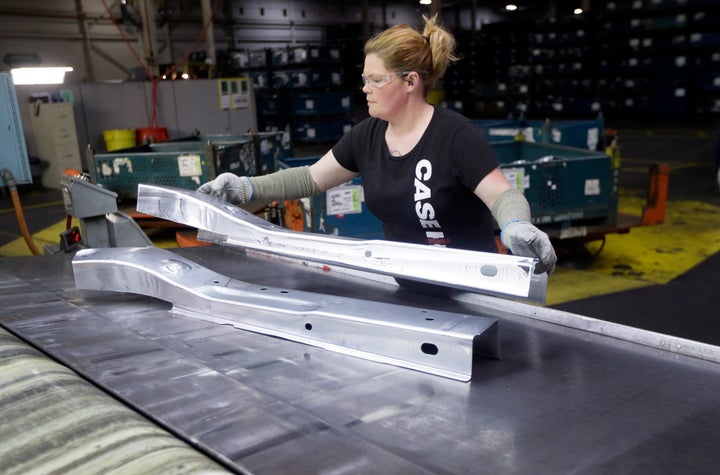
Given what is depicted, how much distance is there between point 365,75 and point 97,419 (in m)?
1.27

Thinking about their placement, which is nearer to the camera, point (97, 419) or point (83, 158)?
point (97, 419)

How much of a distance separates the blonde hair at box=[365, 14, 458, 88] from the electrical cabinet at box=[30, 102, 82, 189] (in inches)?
310

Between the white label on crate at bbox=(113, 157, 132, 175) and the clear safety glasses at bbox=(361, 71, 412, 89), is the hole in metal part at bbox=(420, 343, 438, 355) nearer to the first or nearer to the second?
the clear safety glasses at bbox=(361, 71, 412, 89)

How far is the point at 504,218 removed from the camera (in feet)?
5.05

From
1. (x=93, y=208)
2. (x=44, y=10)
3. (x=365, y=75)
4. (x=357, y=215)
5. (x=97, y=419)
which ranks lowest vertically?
(x=357, y=215)

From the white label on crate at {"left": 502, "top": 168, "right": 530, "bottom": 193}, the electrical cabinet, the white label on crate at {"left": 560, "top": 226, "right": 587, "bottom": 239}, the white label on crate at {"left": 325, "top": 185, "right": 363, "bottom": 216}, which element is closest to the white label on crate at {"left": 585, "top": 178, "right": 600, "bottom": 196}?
the white label on crate at {"left": 560, "top": 226, "right": 587, "bottom": 239}

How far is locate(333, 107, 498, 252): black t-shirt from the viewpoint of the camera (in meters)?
1.79

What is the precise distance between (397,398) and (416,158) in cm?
93

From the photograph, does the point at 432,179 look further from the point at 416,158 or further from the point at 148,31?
the point at 148,31

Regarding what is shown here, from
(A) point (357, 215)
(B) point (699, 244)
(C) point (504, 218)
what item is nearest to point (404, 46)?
(C) point (504, 218)

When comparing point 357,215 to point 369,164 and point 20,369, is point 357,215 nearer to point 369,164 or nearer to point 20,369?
point 369,164

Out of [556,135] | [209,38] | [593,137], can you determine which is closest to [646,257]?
[556,135]

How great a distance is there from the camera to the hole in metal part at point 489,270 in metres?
1.14

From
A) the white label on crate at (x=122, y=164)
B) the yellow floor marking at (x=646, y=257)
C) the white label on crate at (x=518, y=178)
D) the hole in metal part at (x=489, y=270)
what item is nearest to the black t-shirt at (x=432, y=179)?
the hole in metal part at (x=489, y=270)
